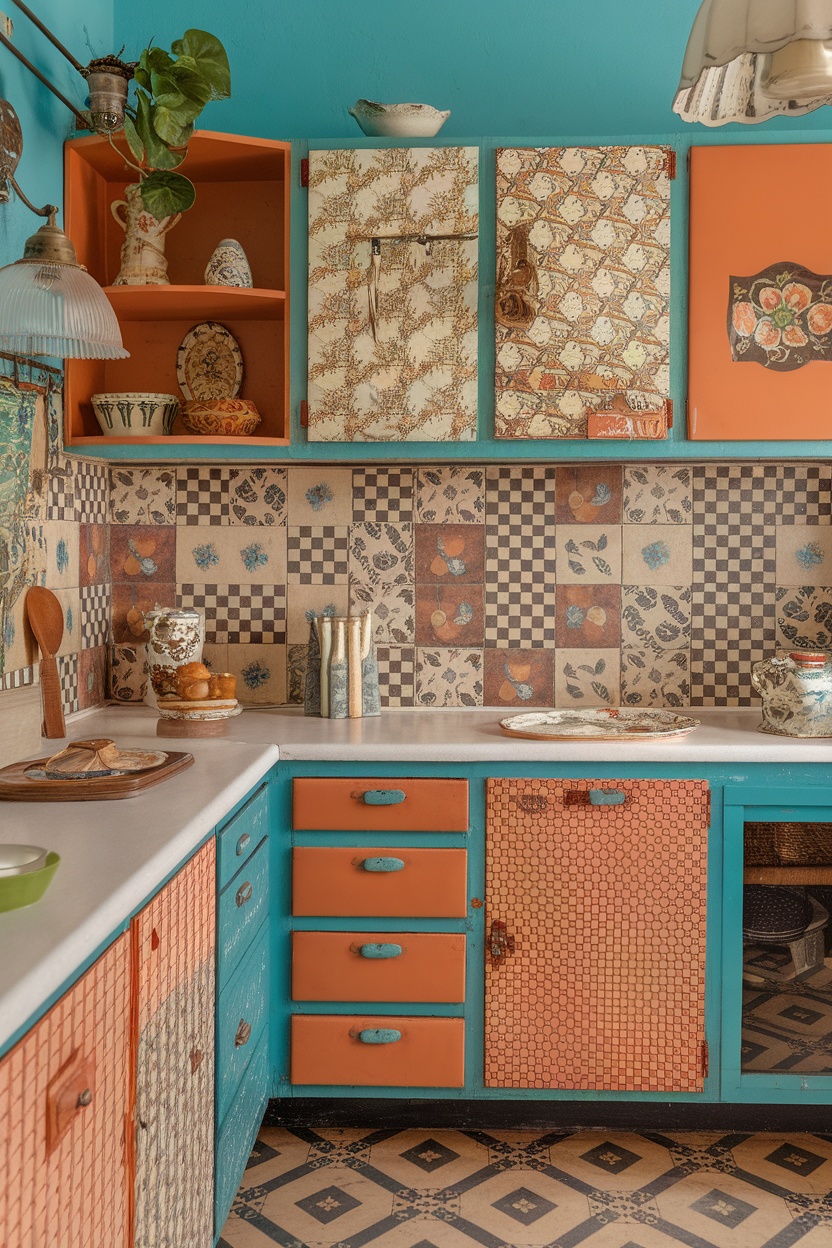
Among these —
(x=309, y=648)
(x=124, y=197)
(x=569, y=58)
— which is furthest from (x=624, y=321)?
(x=124, y=197)

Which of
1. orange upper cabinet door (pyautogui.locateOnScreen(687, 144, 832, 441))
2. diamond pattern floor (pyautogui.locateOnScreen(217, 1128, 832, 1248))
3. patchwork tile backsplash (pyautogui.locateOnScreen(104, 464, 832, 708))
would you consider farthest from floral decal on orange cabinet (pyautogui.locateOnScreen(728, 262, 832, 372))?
diamond pattern floor (pyautogui.locateOnScreen(217, 1128, 832, 1248))

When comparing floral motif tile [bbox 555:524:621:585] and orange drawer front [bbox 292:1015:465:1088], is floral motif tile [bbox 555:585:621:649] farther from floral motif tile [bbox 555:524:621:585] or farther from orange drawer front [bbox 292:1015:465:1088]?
orange drawer front [bbox 292:1015:465:1088]

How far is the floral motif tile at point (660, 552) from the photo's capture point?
3.09 metres

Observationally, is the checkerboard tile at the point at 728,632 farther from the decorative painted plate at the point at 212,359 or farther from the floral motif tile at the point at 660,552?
the decorative painted plate at the point at 212,359

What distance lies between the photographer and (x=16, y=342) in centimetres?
222

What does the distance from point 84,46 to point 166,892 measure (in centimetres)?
232

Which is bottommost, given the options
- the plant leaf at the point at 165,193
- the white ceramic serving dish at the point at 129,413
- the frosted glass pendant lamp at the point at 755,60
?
the white ceramic serving dish at the point at 129,413

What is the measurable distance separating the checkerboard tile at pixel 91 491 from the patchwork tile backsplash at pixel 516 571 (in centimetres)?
8

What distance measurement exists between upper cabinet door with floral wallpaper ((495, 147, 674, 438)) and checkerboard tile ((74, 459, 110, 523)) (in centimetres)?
111

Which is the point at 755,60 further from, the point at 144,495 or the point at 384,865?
the point at 144,495

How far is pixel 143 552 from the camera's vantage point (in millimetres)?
3137

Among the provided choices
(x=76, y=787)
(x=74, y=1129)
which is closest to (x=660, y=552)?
(x=76, y=787)

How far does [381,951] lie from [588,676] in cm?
101

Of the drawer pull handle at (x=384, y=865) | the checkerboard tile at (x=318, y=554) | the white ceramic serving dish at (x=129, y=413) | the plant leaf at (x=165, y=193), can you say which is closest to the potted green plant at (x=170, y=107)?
the plant leaf at (x=165, y=193)
